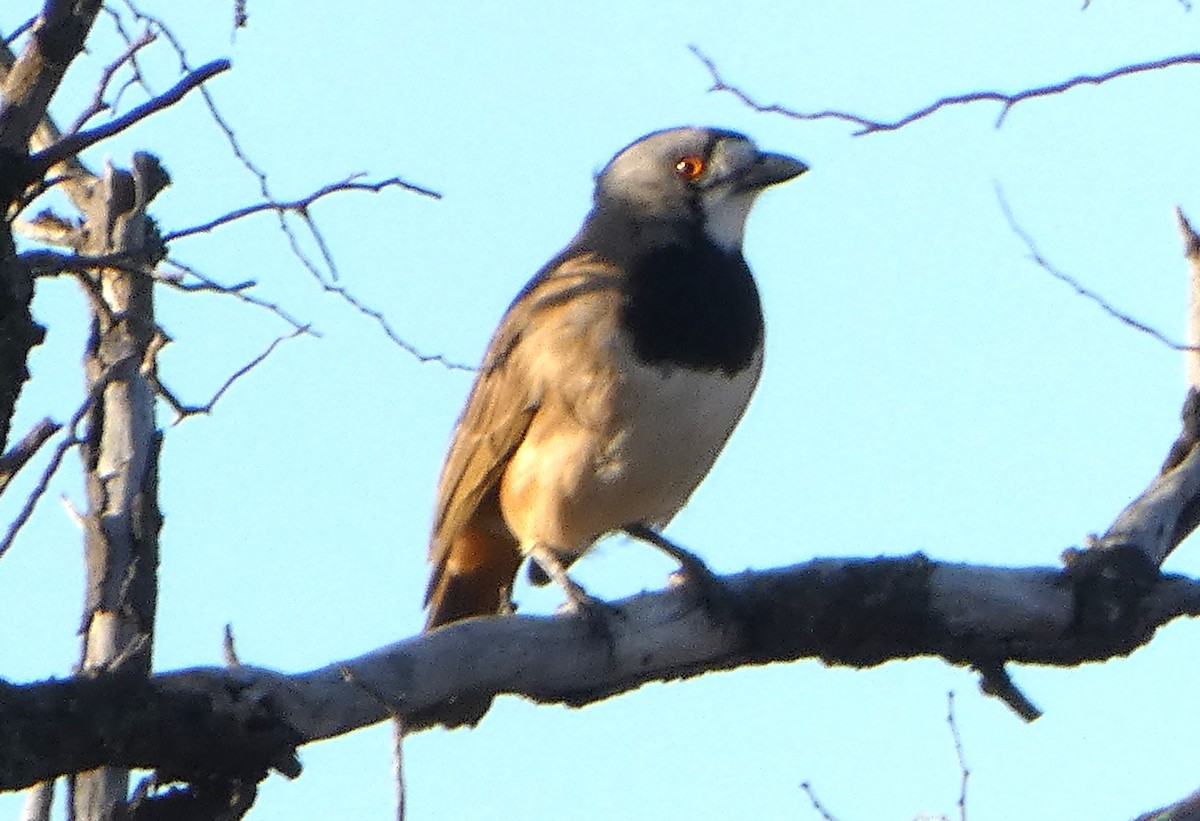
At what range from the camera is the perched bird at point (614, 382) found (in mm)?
5391

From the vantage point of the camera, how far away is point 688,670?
4.68 metres

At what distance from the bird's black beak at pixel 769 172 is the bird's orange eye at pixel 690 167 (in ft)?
0.50

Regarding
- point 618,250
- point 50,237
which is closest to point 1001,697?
point 618,250

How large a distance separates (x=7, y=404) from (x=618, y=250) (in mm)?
2801

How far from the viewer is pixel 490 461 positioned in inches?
227

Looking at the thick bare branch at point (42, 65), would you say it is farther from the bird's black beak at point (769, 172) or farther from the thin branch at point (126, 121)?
the bird's black beak at point (769, 172)

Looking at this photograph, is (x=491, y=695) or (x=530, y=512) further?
(x=530, y=512)

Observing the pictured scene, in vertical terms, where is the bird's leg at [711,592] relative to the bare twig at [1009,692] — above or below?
above

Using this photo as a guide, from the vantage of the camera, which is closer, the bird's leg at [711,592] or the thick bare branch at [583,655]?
the thick bare branch at [583,655]

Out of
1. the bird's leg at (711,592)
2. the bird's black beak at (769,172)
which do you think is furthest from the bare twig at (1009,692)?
the bird's black beak at (769,172)

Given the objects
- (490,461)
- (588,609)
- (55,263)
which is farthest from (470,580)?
(55,263)

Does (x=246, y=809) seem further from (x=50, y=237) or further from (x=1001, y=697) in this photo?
(x=50, y=237)

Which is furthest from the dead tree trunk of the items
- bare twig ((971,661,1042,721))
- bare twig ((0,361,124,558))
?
bare twig ((971,661,1042,721))

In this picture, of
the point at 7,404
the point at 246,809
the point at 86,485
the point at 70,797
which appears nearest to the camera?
the point at 7,404
